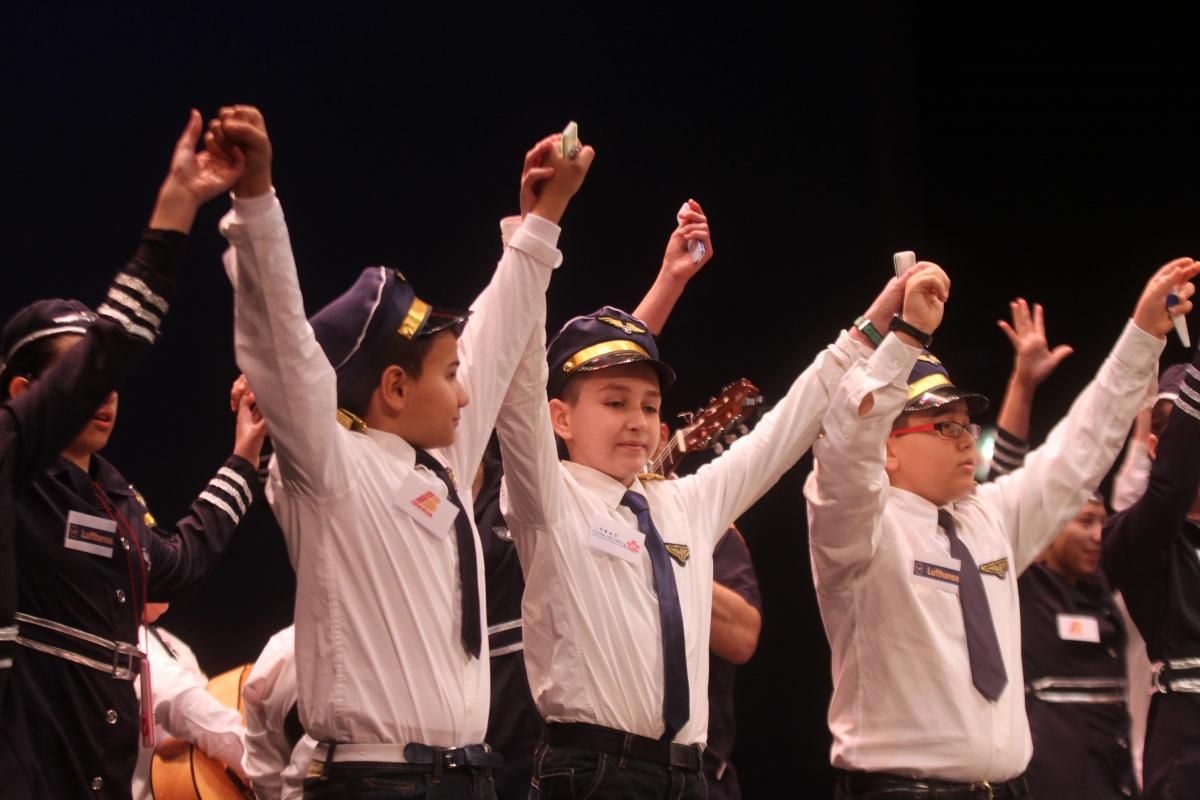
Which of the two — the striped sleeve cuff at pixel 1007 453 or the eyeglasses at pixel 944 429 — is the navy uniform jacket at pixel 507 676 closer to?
the eyeglasses at pixel 944 429

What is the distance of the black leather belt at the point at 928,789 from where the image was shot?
3.05 m

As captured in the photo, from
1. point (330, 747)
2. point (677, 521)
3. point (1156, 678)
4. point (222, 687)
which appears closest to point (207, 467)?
point (222, 687)

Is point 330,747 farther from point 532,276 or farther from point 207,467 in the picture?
point 207,467

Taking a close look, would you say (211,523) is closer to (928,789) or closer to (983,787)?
(928,789)

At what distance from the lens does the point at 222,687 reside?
401 cm

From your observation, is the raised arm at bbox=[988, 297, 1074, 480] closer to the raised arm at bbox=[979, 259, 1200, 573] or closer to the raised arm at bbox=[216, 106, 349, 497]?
the raised arm at bbox=[979, 259, 1200, 573]

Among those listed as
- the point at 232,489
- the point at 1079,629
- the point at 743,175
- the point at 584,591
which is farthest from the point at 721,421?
the point at 743,175

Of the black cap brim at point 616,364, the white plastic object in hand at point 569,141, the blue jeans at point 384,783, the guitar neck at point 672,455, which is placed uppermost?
the white plastic object in hand at point 569,141

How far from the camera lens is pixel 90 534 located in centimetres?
252

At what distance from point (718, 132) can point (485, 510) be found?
277cm

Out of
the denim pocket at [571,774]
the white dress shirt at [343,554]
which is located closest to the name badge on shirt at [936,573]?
the denim pocket at [571,774]

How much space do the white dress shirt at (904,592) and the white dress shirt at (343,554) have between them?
41.2 inches

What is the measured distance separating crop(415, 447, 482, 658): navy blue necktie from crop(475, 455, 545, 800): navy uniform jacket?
790 millimetres

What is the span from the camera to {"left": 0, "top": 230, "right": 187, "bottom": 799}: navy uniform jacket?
2197 millimetres
